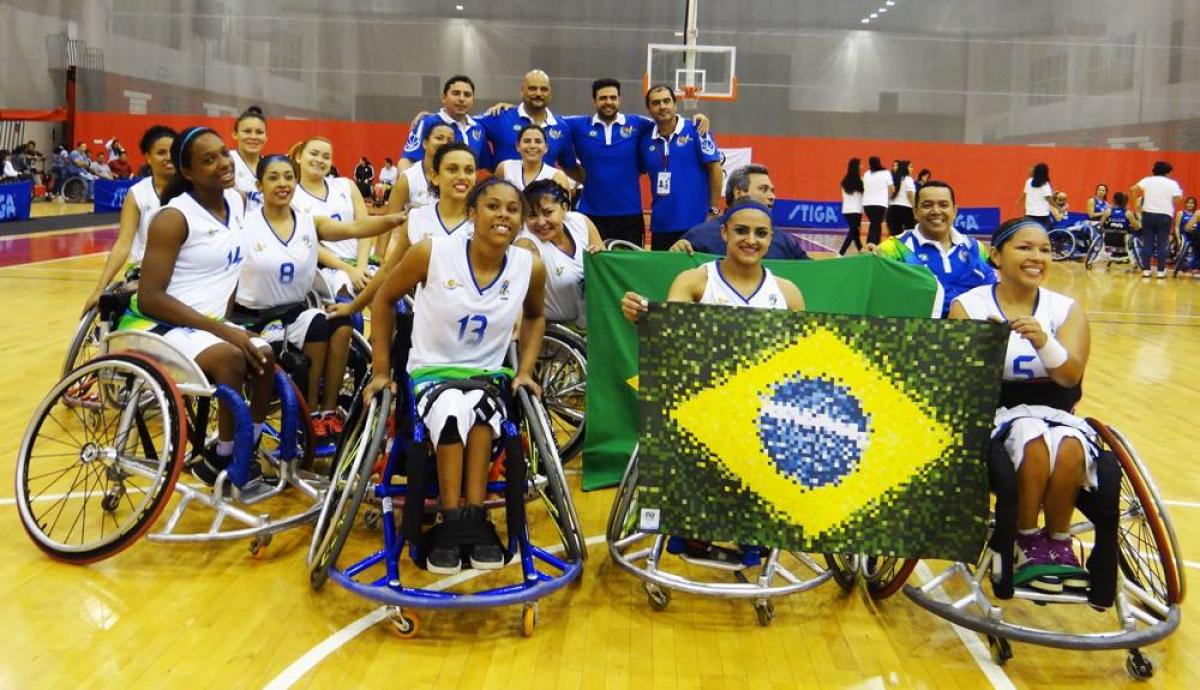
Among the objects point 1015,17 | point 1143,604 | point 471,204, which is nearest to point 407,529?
point 471,204

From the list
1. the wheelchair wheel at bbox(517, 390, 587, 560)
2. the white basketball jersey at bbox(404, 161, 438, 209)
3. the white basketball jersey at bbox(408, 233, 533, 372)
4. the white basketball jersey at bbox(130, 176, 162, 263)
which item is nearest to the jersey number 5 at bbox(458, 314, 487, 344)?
the white basketball jersey at bbox(408, 233, 533, 372)

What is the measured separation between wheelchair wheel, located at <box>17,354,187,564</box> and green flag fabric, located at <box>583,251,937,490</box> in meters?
1.52

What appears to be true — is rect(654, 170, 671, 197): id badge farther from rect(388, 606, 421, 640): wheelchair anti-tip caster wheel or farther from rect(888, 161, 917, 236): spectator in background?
rect(888, 161, 917, 236): spectator in background

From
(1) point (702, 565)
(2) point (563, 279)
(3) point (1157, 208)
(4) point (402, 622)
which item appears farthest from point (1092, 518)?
(3) point (1157, 208)

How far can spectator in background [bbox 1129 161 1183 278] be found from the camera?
11.9 metres

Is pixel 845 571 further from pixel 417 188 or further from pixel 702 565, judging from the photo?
pixel 417 188

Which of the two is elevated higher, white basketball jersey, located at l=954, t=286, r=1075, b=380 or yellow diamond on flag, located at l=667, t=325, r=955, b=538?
white basketball jersey, located at l=954, t=286, r=1075, b=380

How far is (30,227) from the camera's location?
14.2 m

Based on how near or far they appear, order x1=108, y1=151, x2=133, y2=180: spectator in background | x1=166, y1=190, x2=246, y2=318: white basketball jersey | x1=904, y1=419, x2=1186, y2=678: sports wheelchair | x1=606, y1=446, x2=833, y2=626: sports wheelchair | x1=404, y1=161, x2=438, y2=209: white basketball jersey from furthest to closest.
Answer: x1=108, y1=151, x2=133, y2=180: spectator in background < x1=404, y1=161, x2=438, y2=209: white basketball jersey < x1=166, y1=190, x2=246, y2=318: white basketball jersey < x1=606, y1=446, x2=833, y2=626: sports wheelchair < x1=904, y1=419, x2=1186, y2=678: sports wheelchair

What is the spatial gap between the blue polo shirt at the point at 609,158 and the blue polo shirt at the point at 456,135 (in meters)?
0.54

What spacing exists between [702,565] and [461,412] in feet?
2.71

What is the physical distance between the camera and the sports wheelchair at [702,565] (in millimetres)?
2830

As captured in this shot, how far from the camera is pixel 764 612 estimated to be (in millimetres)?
2900

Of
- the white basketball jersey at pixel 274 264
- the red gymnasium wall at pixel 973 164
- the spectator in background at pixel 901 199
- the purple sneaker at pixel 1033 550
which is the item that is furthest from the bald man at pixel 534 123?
the red gymnasium wall at pixel 973 164
